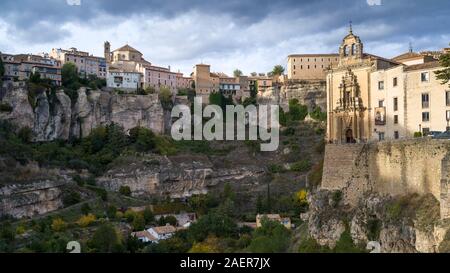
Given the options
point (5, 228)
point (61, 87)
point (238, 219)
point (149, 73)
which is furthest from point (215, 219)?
point (149, 73)

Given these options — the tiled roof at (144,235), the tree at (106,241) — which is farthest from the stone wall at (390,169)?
the tiled roof at (144,235)

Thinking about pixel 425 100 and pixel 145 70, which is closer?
pixel 425 100


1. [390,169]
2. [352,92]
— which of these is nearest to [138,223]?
[352,92]

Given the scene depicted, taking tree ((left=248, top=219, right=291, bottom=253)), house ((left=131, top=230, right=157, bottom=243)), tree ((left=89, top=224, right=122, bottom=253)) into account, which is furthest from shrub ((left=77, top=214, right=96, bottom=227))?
tree ((left=248, top=219, right=291, bottom=253))

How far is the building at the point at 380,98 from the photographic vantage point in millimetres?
26625

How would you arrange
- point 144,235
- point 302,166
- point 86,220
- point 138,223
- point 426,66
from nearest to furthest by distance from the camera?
point 426,66
point 144,235
point 86,220
point 138,223
point 302,166

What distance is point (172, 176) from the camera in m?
58.9

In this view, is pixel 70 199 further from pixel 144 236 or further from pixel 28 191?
pixel 144 236

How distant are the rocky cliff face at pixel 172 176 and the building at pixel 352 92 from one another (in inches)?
1048

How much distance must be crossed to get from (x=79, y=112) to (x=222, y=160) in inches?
655

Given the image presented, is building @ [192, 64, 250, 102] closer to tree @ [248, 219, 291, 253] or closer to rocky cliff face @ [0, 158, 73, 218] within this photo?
rocky cliff face @ [0, 158, 73, 218]

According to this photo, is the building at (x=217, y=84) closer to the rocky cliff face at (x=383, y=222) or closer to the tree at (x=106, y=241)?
the tree at (x=106, y=241)

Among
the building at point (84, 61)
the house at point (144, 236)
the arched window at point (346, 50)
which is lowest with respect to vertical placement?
the house at point (144, 236)

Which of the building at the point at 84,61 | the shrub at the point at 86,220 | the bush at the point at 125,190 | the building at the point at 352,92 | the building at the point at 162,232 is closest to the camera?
the building at the point at 352,92
